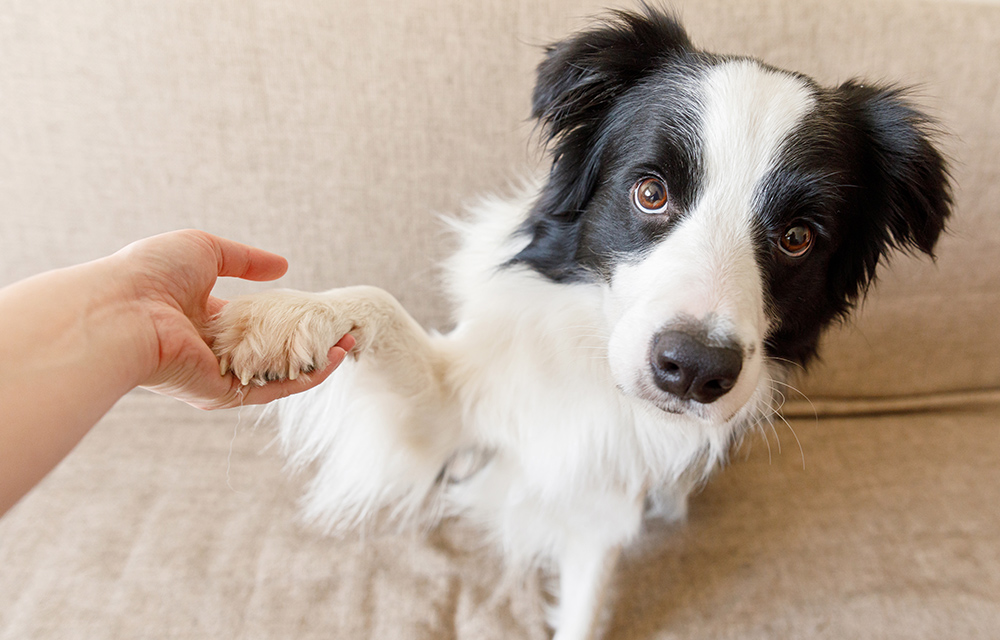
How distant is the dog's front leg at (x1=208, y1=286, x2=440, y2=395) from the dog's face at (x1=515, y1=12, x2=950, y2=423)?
1.62 feet

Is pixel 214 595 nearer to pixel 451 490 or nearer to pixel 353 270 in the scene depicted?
pixel 451 490

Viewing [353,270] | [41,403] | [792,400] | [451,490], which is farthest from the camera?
[792,400]

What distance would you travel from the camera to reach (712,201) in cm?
124

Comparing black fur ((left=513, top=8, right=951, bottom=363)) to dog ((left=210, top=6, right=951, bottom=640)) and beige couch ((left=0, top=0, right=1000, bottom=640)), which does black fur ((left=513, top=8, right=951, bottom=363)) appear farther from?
beige couch ((left=0, top=0, right=1000, bottom=640))

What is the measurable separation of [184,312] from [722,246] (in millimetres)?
1078

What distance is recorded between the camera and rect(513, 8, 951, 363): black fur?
4.19 ft

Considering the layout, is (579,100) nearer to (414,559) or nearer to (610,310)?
(610,310)

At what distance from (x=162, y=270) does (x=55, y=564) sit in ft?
3.66

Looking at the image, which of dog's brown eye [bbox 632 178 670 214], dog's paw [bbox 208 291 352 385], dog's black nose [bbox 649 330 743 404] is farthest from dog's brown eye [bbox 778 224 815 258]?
dog's paw [bbox 208 291 352 385]

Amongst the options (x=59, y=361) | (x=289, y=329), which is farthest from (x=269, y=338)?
(x=59, y=361)

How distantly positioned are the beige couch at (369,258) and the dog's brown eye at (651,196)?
25.0 inches

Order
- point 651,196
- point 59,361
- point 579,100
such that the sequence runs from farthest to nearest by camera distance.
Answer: point 579,100, point 651,196, point 59,361

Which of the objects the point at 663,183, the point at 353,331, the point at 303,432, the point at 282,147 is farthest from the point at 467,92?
the point at 303,432

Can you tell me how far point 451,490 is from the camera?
1.87m
